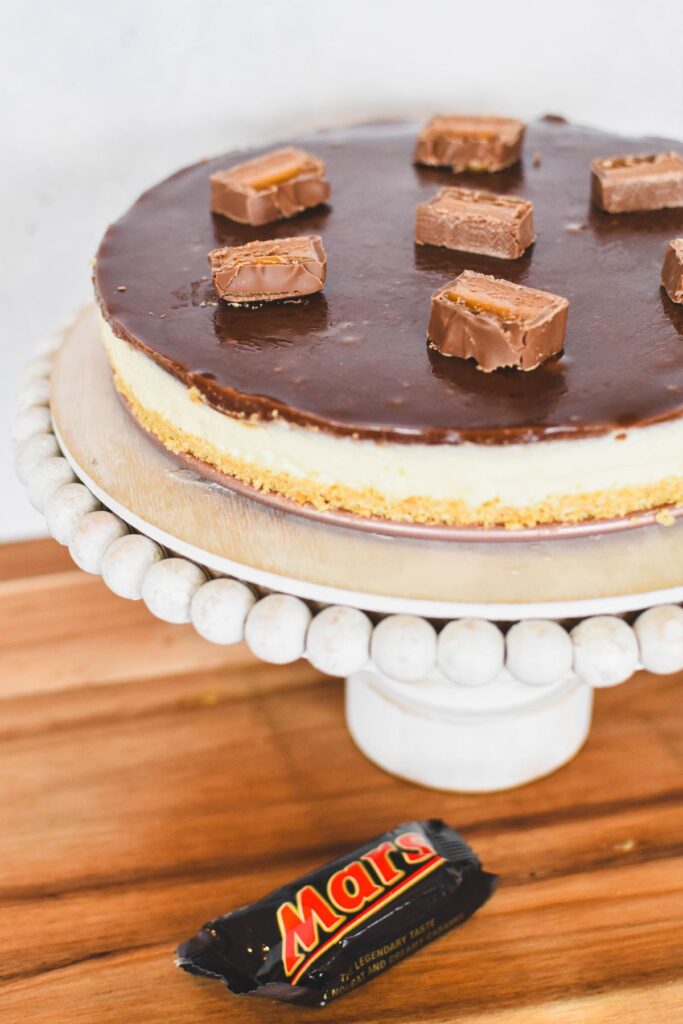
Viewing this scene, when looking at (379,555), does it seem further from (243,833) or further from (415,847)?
(243,833)

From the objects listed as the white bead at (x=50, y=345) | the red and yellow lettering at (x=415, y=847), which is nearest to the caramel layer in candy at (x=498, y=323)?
the red and yellow lettering at (x=415, y=847)

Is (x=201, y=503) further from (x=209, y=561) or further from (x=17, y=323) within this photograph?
(x=17, y=323)

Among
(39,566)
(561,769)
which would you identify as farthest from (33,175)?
(561,769)

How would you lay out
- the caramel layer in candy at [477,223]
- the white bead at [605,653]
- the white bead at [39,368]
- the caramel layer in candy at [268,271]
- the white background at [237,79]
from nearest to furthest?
1. the white bead at [605,653]
2. the caramel layer in candy at [268,271]
3. the caramel layer in candy at [477,223]
4. the white bead at [39,368]
5. the white background at [237,79]

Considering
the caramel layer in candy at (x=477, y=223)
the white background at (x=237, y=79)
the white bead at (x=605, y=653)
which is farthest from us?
the white background at (x=237, y=79)

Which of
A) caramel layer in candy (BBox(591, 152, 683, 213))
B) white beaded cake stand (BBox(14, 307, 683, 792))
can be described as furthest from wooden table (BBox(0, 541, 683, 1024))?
caramel layer in candy (BBox(591, 152, 683, 213))

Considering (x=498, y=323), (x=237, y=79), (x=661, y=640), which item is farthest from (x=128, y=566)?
(x=237, y=79)

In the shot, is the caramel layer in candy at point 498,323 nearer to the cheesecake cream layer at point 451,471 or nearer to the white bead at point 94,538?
the cheesecake cream layer at point 451,471
